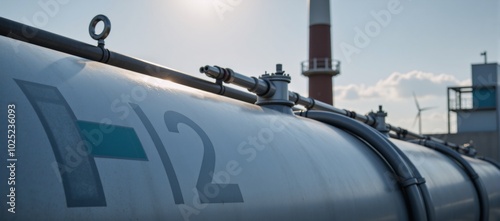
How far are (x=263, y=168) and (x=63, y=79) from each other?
132 centimetres

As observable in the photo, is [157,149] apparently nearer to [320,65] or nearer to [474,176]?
[474,176]

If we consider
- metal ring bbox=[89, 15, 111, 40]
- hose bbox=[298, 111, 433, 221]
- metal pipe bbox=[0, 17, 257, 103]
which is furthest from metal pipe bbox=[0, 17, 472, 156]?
hose bbox=[298, 111, 433, 221]

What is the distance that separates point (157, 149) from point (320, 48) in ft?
96.6

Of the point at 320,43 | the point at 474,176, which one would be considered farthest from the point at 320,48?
the point at 474,176

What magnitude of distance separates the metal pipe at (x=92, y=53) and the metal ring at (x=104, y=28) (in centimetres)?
12

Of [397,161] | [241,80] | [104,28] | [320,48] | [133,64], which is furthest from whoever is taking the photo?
[320,48]

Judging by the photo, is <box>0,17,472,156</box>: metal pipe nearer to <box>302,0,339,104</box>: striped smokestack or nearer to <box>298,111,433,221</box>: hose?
<box>298,111,433,221</box>: hose

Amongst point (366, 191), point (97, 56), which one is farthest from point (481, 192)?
point (97, 56)

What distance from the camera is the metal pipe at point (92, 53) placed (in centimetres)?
304

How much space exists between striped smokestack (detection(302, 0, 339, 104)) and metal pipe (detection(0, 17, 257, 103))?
89.5ft

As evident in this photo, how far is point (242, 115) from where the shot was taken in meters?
4.10

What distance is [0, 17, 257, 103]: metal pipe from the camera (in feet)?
9.97

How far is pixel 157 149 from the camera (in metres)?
2.80

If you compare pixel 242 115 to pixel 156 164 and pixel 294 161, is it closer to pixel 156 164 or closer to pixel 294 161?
pixel 294 161
